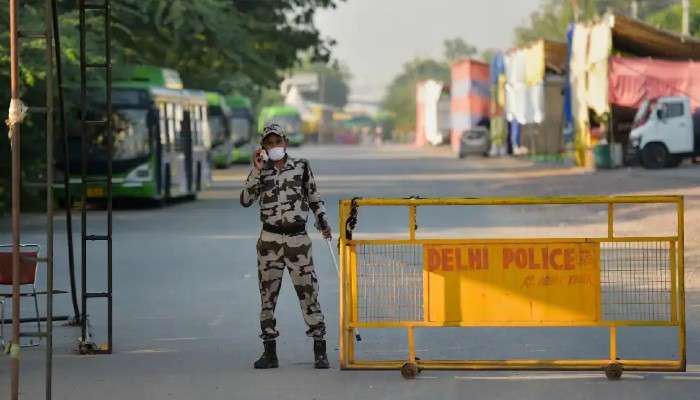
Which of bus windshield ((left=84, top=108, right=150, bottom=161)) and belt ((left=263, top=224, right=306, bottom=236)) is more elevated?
bus windshield ((left=84, top=108, right=150, bottom=161))

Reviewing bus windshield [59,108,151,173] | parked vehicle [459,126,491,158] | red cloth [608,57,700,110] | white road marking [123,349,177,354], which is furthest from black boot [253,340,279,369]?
parked vehicle [459,126,491,158]

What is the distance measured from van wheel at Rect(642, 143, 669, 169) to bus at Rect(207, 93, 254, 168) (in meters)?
18.6

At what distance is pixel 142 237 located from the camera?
85.3 ft

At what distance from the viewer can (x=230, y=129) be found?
71.2 metres

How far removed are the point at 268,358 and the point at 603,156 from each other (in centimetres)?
4479

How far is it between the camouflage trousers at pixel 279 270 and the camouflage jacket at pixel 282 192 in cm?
12

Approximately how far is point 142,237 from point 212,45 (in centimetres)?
1411

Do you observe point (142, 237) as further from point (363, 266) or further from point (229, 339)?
point (363, 266)

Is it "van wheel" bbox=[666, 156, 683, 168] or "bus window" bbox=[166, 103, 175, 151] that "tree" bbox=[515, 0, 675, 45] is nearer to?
"van wheel" bbox=[666, 156, 683, 168]

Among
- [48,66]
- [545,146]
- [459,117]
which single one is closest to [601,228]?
[48,66]

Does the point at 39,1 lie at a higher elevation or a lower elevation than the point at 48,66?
higher

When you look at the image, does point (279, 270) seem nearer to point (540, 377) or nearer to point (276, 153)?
point (276, 153)

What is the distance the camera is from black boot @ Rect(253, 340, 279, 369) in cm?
1148

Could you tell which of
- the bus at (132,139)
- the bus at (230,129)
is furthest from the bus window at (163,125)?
the bus at (230,129)
